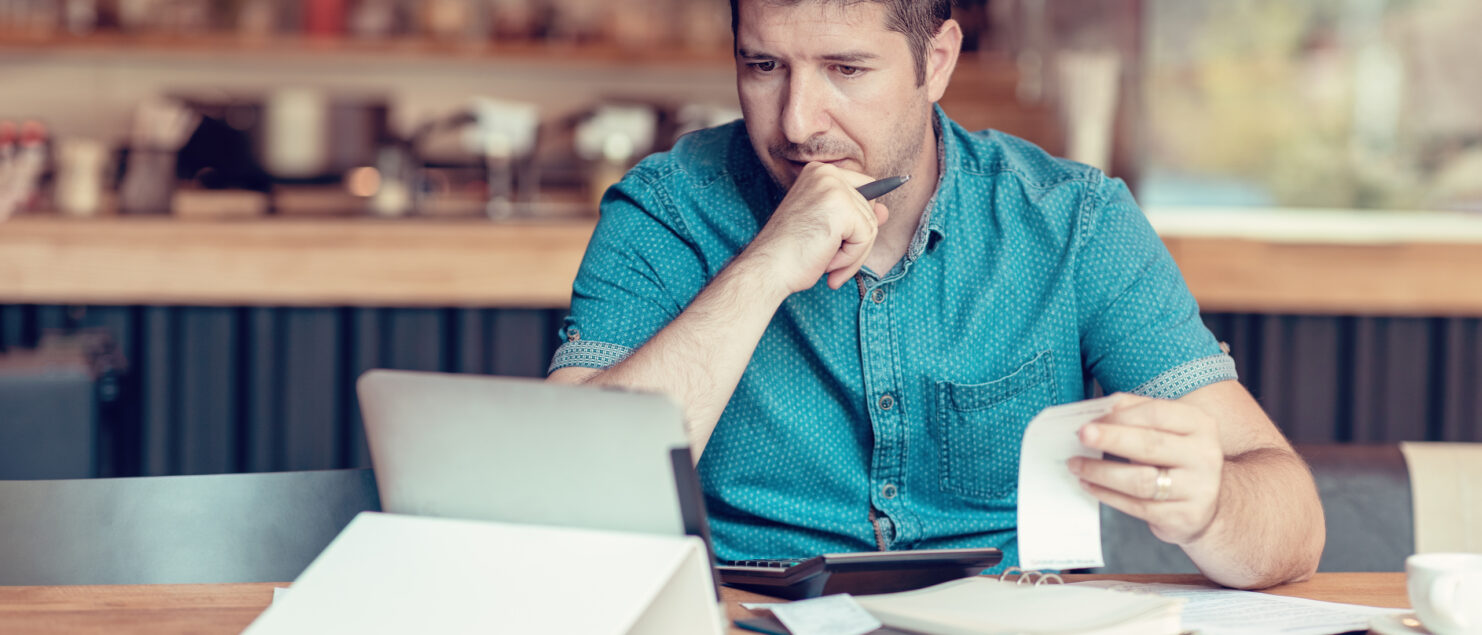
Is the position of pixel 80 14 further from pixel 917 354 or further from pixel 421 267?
pixel 917 354

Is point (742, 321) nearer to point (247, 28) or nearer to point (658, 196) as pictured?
point (658, 196)

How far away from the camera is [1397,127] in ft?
11.5

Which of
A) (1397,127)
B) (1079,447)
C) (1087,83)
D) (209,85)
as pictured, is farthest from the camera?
(209,85)

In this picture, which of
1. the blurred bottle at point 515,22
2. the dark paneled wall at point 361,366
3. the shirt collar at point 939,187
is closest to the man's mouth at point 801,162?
the shirt collar at point 939,187

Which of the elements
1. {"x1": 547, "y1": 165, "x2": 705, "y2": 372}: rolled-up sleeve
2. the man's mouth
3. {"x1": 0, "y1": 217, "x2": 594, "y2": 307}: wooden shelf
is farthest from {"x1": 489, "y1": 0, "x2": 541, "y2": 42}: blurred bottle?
A: the man's mouth

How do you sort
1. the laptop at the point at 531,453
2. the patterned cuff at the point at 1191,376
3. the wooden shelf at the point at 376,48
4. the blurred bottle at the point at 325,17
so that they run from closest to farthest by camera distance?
the laptop at the point at 531,453
the patterned cuff at the point at 1191,376
the wooden shelf at the point at 376,48
the blurred bottle at the point at 325,17

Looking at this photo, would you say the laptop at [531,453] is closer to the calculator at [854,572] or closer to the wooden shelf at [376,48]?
the calculator at [854,572]

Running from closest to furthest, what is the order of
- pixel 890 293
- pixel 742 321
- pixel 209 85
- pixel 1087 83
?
pixel 742 321 → pixel 890 293 → pixel 1087 83 → pixel 209 85

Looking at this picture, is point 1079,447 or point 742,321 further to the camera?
point 742,321

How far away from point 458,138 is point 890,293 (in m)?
2.98

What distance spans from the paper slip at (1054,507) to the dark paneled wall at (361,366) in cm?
176

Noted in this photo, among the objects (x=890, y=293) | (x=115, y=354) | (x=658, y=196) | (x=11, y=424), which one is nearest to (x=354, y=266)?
(x=115, y=354)

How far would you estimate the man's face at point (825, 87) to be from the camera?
128 cm

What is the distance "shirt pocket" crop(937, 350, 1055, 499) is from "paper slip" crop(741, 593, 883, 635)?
0.42 metres
